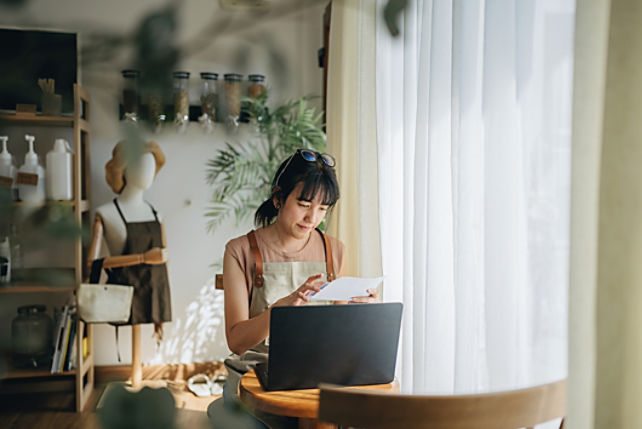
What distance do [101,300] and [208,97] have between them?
132cm

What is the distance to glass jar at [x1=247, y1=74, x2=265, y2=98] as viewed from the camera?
342cm

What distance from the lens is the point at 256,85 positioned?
3.45 metres

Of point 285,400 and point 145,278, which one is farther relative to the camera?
point 145,278

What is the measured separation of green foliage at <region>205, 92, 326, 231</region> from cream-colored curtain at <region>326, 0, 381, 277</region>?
0.25 metres

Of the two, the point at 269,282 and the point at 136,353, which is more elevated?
the point at 269,282

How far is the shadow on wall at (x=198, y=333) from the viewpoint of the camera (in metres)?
Answer: 3.60

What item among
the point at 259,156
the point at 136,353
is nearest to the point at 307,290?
the point at 259,156

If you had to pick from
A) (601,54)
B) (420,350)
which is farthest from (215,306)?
(601,54)

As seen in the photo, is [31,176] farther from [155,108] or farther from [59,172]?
[155,108]

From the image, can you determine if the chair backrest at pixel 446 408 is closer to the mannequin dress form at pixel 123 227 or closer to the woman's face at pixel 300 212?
the woman's face at pixel 300 212

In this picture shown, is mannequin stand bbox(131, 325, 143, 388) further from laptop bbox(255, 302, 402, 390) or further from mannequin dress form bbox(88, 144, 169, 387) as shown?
laptop bbox(255, 302, 402, 390)

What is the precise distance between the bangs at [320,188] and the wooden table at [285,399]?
0.62 metres

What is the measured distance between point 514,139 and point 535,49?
0.65 ft

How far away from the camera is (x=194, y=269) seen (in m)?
3.62
